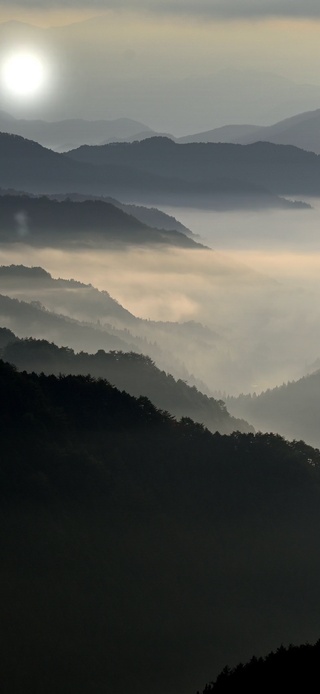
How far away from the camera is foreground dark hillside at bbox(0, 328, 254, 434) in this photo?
17588 cm

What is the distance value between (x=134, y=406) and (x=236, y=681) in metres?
63.8

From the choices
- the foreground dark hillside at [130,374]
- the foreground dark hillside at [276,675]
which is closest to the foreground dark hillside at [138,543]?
the foreground dark hillside at [276,675]

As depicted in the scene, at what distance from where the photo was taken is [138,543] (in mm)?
105250

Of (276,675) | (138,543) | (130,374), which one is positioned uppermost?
(130,374)

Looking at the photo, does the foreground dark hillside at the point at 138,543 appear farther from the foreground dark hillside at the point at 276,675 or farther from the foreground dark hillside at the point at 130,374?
the foreground dark hillside at the point at 130,374

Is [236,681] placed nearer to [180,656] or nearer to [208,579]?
[180,656]

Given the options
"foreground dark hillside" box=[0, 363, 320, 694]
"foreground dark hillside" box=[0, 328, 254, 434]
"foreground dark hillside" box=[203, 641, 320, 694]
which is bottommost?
"foreground dark hillside" box=[203, 641, 320, 694]

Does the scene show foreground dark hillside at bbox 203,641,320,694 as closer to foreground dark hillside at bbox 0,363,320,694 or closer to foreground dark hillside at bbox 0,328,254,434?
foreground dark hillside at bbox 0,363,320,694

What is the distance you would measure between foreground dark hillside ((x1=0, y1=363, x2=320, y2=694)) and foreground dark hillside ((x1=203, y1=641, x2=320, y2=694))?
56.8ft

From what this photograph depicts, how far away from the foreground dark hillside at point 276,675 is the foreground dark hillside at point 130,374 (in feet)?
347

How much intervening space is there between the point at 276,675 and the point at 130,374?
402ft

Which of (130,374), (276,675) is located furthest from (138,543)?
(130,374)

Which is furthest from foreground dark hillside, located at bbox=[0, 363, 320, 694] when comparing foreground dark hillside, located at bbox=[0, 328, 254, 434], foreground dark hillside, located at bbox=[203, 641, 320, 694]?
foreground dark hillside, located at bbox=[0, 328, 254, 434]

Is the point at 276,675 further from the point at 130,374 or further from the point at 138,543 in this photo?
the point at 130,374
